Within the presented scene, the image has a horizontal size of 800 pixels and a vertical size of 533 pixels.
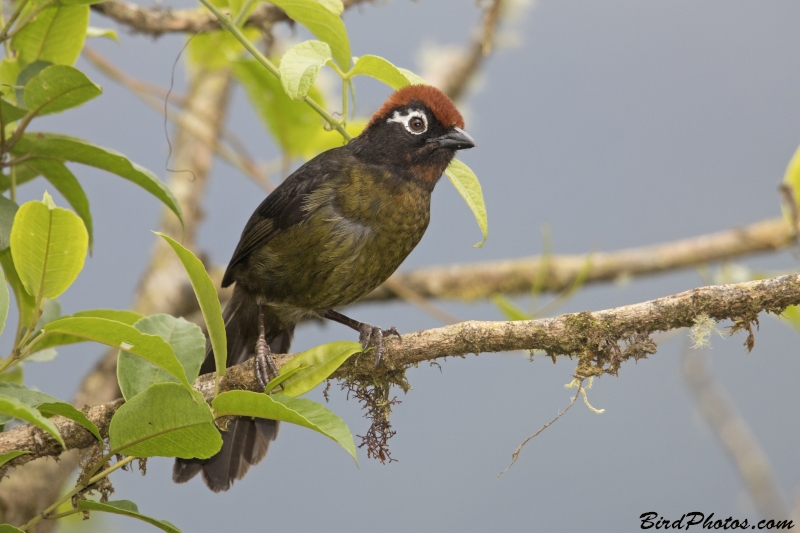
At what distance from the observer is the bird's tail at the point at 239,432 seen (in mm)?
3289

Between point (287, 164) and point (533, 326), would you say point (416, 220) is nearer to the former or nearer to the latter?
point (533, 326)

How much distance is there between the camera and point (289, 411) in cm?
188

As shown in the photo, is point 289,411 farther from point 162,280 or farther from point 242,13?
point 162,280

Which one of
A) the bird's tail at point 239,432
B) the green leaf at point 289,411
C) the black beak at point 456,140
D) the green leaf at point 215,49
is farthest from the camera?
the green leaf at point 215,49

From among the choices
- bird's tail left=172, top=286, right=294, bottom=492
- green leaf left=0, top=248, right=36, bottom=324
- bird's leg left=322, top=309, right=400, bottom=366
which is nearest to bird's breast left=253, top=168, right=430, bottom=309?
bird's leg left=322, top=309, right=400, bottom=366

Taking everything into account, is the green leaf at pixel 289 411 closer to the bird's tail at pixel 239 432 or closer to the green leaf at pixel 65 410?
the green leaf at pixel 65 410

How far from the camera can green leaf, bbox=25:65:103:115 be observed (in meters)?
2.39

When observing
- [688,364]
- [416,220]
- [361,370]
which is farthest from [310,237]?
[688,364]

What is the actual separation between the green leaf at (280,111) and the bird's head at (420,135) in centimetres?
66

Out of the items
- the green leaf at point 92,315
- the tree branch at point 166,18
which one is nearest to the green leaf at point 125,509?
the green leaf at point 92,315

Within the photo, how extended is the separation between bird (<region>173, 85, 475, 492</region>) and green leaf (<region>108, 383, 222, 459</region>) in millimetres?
1070

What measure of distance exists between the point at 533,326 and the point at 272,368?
106 cm

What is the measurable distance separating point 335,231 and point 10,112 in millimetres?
1287

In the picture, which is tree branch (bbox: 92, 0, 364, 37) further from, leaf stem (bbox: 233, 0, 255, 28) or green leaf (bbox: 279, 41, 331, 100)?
green leaf (bbox: 279, 41, 331, 100)
